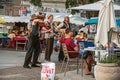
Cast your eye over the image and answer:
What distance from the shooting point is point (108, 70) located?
981cm

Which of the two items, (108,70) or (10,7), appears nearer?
(108,70)

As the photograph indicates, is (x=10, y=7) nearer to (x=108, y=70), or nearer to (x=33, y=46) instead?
(x=33, y=46)

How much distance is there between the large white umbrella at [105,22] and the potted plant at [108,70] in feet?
6.05

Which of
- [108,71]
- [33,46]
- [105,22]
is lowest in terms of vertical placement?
[33,46]

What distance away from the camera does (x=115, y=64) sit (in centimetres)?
1000

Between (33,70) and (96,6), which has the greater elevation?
(96,6)

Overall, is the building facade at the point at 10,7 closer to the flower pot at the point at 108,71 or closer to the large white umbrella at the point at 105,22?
the large white umbrella at the point at 105,22

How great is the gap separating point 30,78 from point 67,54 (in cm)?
143

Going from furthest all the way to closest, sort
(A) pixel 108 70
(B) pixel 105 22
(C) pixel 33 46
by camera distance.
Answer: (C) pixel 33 46 → (B) pixel 105 22 → (A) pixel 108 70

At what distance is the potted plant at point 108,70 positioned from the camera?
9.81 metres

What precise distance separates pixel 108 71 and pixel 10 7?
8575cm

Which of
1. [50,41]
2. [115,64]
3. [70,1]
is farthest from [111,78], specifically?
[70,1]

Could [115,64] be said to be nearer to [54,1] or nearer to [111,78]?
[111,78]

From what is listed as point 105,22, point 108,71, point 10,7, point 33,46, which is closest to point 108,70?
point 108,71
